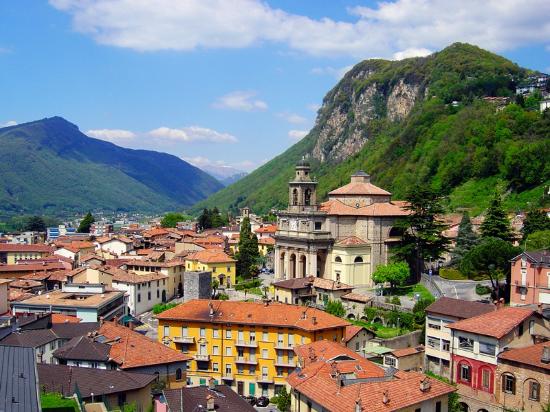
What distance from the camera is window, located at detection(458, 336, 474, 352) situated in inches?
1647

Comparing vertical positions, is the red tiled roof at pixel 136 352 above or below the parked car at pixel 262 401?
above

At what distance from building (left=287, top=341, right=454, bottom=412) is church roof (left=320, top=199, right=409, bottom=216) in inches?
1508

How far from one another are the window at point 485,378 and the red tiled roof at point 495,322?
2.56 metres

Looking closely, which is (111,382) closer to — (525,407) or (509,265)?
(525,407)

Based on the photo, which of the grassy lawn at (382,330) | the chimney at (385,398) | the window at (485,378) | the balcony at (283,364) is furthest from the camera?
the grassy lawn at (382,330)

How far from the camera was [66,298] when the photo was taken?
57906 millimetres

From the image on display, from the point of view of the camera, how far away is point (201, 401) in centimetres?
3117

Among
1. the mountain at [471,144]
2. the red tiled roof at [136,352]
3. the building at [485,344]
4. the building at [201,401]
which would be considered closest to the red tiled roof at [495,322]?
the building at [485,344]

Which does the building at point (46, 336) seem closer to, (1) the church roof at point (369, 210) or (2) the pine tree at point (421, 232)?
(2) the pine tree at point (421, 232)

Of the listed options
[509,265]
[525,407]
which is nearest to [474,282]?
[509,265]

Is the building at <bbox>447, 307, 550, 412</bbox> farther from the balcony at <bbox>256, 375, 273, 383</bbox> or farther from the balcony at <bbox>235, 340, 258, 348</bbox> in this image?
the balcony at <bbox>235, 340, 258, 348</bbox>

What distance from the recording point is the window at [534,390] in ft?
121

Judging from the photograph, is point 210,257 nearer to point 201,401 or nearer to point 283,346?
point 283,346

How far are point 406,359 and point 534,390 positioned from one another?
35.7ft
